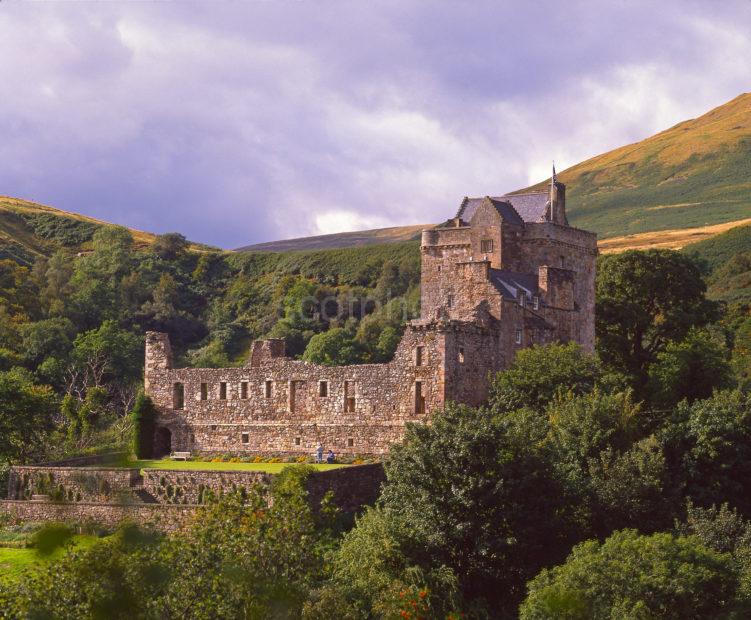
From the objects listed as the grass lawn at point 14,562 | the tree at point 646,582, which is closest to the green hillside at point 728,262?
the tree at point 646,582

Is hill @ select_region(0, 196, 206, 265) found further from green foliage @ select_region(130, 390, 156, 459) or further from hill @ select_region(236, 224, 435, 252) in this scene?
green foliage @ select_region(130, 390, 156, 459)

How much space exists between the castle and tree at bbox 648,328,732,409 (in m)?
3.88

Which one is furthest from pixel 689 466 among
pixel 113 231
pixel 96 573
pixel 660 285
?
pixel 113 231

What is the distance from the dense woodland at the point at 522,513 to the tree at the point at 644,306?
3.5 inches

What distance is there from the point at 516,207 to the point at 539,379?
1540 centimetres

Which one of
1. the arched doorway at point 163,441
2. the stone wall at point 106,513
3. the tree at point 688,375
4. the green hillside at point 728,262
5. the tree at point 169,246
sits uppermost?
the tree at point 169,246

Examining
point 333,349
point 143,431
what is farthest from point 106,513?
point 333,349

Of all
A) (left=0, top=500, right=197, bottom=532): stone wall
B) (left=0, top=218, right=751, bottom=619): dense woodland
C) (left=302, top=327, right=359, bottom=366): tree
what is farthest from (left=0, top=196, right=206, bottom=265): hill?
(left=0, top=500, right=197, bottom=532): stone wall

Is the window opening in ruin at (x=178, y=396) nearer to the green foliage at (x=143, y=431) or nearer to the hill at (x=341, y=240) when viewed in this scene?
the green foliage at (x=143, y=431)

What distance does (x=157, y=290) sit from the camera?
106500 millimetres

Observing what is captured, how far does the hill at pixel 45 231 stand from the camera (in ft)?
405

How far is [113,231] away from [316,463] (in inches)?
3086

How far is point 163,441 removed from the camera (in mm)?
53438

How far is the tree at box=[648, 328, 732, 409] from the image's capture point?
48719mm
